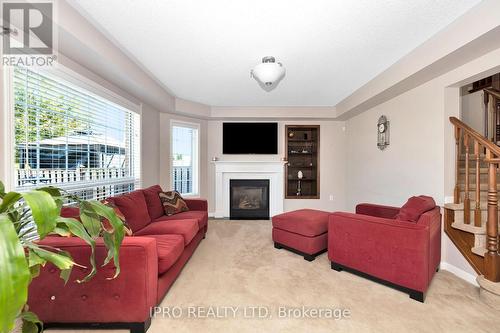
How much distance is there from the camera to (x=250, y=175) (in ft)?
16.3

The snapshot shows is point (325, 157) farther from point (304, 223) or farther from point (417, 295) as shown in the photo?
point (417, 295)

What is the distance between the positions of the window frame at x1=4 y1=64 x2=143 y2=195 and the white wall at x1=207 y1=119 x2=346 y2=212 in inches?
66.1

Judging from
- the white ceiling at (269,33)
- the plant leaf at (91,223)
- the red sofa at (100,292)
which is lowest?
the red sofa at (100,292)

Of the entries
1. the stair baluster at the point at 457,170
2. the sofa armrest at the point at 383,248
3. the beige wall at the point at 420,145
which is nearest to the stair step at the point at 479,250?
the beige wall at the point at 420,145

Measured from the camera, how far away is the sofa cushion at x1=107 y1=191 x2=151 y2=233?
8.27 feet

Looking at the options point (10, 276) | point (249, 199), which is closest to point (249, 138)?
point (249, 199)

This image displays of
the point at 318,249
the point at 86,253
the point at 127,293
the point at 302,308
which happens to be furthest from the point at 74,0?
the point at 318,249

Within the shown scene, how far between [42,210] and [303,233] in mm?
2613

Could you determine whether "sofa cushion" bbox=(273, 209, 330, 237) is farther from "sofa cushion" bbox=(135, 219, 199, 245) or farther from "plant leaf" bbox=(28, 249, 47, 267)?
"plant leaf" bbox=(28, 249, 47, 267)

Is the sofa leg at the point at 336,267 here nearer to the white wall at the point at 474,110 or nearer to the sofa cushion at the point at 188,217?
the sofa cushion at the point at 188,217

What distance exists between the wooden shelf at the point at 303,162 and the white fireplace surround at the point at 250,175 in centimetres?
30

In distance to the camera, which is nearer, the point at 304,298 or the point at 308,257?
the point at 304,298

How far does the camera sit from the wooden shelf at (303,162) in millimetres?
5227

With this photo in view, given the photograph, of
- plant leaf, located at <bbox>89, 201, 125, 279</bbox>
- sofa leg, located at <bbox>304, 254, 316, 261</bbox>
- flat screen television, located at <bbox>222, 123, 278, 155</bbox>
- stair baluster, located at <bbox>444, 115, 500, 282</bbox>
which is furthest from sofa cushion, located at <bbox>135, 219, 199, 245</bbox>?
stair baluster, located at <bbox>444, 115, 500, 282</bbox>
